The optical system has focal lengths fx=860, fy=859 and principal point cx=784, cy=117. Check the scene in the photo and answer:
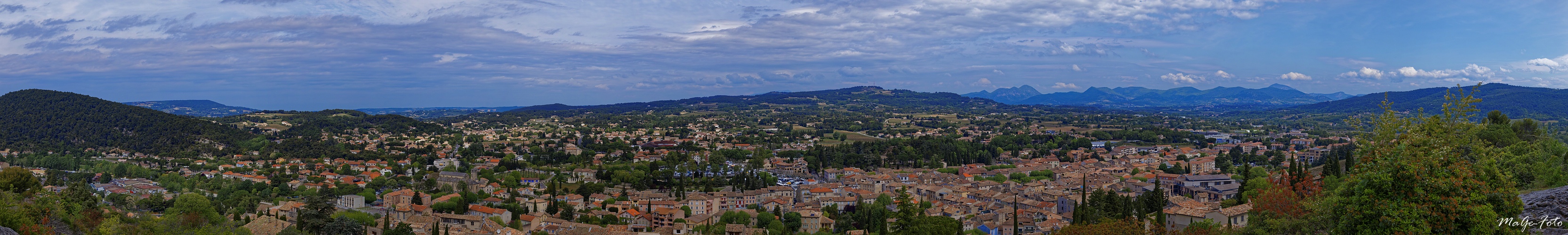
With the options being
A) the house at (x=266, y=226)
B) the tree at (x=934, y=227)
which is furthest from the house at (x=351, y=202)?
the tree at (x=934, y=227)

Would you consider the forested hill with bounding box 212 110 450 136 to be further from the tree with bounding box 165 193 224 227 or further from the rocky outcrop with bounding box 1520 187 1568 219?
the rocky outcrop with bounding box 1520 187 1568 219

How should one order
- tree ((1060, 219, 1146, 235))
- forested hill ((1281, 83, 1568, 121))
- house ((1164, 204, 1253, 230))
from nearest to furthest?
tree ((1060, 219, 1146, 235)) → house ((1164, 204, 1253, 230)) → forested hill ((1281, 83, 1568, 121))

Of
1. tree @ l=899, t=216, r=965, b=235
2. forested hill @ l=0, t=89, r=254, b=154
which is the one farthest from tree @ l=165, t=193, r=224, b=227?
forested hill @ l=0, t=89, r=254, b=154

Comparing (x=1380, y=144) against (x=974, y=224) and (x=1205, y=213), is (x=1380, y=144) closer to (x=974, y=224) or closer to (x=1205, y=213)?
(x=1205, y=213)

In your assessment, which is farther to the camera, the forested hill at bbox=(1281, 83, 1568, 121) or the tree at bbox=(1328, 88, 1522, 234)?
the forested hill at bbox=(1281, 83, 1568, 121)

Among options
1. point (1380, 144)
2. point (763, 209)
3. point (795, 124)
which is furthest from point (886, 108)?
point (1380, 144)

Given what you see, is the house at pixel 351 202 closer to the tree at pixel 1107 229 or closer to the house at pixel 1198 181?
the tree at pixel 1107 229
